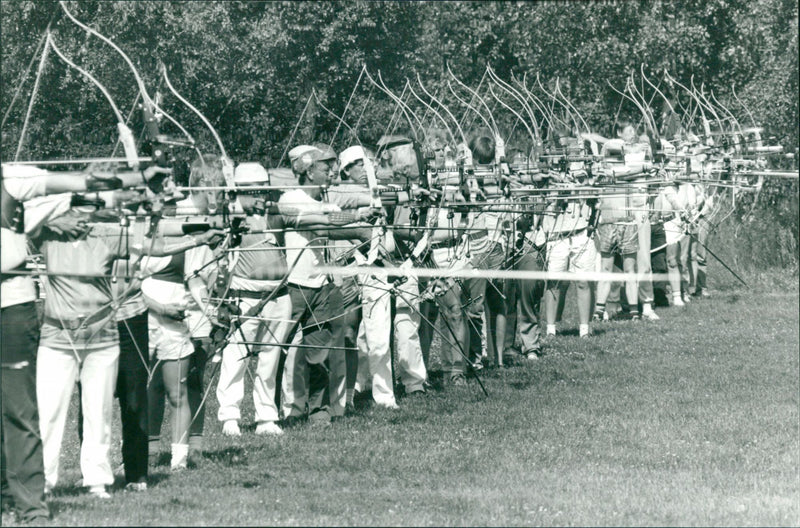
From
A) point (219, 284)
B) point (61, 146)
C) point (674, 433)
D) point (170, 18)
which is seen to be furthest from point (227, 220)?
point (170, 18)

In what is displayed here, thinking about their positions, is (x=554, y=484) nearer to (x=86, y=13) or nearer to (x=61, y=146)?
(x=61, y=146)

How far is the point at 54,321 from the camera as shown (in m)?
7.20

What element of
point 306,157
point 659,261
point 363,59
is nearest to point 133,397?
point 306,157

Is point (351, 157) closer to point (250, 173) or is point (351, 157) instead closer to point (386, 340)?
point (250, 173)

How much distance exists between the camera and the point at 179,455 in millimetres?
8438

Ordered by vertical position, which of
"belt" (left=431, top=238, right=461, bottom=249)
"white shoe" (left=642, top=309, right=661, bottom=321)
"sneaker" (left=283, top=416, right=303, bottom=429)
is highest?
"belt" (left=431, top=238, right=461, bottom=249)

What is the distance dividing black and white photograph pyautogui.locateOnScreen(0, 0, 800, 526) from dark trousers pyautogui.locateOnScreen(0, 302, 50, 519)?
1 centimetres

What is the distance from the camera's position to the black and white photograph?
23.7ft

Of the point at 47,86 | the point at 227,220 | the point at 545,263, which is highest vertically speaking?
the point at 47,86

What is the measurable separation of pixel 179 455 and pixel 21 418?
5.94 ft

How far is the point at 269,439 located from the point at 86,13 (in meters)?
9.80

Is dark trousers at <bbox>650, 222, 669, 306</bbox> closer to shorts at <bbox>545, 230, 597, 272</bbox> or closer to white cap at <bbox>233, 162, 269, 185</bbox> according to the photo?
shorts at <bbox>545, 230, 597, 272</bbox>

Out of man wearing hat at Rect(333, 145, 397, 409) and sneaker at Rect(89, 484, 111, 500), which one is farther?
man wearing hat at Rect(333, 145, 397, 409)

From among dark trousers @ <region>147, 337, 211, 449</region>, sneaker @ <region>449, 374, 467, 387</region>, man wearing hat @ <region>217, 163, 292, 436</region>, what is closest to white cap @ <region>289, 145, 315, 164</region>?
man wearing hat @ <region>217, 163, 292, 436</region>
